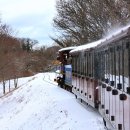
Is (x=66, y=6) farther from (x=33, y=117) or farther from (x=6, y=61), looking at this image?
(x=33, y=117)

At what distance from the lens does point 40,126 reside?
23.7 meters

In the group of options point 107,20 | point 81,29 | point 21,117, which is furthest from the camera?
point 81,29

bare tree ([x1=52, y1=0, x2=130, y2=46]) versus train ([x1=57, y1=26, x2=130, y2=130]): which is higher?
bare tree ([x1=52, y1=0, x2=130, y2=46])

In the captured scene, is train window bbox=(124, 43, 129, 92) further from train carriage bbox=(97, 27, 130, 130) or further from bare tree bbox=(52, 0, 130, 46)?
bare tree bbox=(52, 0, 130, 46)

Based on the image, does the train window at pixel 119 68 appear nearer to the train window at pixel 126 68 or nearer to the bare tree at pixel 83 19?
the train window at pixel 126 68

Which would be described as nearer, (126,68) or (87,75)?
(126,68)

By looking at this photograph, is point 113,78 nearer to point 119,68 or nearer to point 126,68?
point 119,68

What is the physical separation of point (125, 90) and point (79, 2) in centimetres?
3549

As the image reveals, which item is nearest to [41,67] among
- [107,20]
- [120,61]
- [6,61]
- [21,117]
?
[6,61]

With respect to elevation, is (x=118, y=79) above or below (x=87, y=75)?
above

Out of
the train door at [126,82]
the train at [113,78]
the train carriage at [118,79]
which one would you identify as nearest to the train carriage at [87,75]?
the train at [113,78]

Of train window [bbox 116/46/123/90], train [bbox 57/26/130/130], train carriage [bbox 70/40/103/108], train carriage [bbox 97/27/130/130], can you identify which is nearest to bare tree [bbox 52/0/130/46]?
train carriage [bbox 70/40/103/108]

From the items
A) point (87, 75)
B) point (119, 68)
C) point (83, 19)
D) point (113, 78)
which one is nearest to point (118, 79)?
point (119, 68)

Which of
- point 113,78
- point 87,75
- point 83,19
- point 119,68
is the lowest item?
point 87,75
